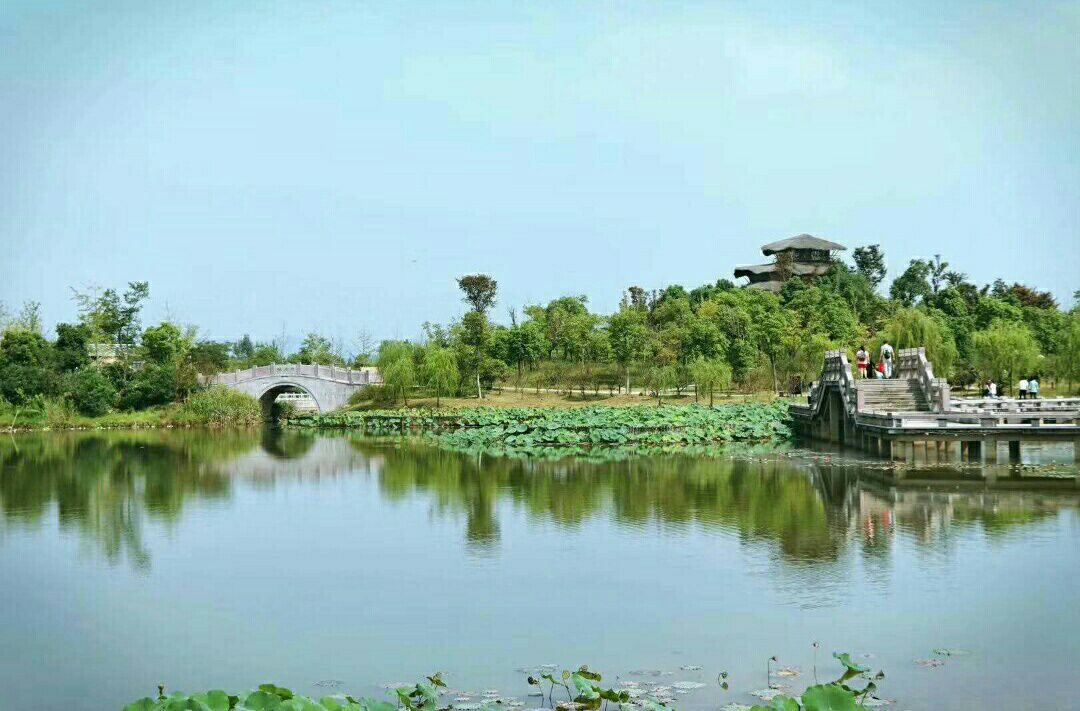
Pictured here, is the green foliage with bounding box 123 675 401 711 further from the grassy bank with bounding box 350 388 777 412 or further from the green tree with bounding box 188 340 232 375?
the green tree with bounding box 188 340 232 375

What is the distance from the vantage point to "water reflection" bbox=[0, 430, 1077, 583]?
57.7 ft

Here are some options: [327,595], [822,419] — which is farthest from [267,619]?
[822,419]

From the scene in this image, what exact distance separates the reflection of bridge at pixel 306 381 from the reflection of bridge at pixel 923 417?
83.3 feet

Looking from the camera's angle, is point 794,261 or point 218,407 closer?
point 218,407

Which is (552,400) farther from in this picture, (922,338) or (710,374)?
(922,338)

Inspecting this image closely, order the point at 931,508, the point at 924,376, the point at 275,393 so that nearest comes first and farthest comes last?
the point at 931,508 → the point at 924,376 → the point at 275,393

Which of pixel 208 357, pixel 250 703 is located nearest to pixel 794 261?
pixel 208 357

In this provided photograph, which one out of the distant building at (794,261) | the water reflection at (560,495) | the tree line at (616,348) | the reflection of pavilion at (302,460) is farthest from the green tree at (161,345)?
the distant building at (794,261)

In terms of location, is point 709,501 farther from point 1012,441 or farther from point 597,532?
point 1012,441

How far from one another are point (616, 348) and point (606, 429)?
13.2 meters

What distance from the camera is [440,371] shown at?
4834 cm

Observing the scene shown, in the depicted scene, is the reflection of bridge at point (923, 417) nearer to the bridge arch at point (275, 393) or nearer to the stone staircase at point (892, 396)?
the stone staircase at point (892, 396)

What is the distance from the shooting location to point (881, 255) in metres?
70.9

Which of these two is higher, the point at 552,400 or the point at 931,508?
the point at 552,400
